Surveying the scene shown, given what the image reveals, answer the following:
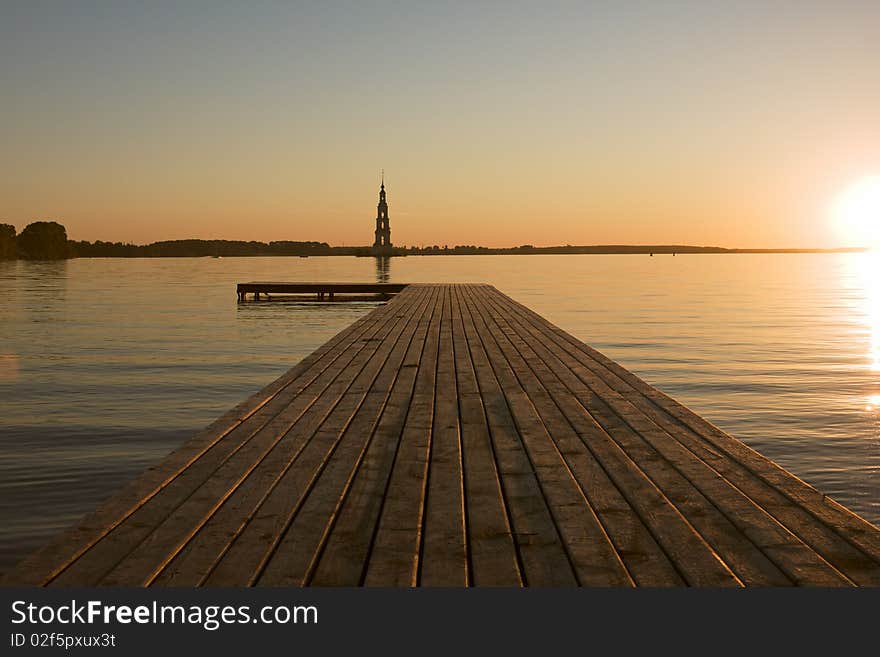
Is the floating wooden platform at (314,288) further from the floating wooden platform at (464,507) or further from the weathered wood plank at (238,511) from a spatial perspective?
the weathered wood plank at (238,511)

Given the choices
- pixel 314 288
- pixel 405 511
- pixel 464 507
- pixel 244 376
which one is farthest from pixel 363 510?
pixel 314 288

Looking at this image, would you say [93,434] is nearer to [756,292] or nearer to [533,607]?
[533,607]

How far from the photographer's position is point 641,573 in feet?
Answer: 10.1

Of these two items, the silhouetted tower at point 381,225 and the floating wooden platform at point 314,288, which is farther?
the silhouetted tower at point 381,225

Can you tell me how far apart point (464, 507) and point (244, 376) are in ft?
35.9

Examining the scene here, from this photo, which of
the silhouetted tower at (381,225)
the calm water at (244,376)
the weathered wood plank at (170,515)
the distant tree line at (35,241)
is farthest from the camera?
the silhouetted tower at (381,225)

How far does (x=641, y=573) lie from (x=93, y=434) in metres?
8.11

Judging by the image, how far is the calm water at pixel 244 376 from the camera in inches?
306

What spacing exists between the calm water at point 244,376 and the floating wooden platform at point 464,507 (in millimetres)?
2285

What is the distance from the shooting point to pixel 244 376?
14.2 meters

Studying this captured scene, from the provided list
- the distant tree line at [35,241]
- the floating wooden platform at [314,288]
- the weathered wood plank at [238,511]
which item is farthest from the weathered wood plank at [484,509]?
the distant tree line at [35,241]

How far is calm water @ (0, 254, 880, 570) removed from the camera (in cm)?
778

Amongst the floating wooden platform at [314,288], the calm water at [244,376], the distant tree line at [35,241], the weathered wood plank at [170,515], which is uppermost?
the distant tree line at [35,241]

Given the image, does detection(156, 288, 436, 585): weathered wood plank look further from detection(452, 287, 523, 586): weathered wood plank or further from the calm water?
the calm water
